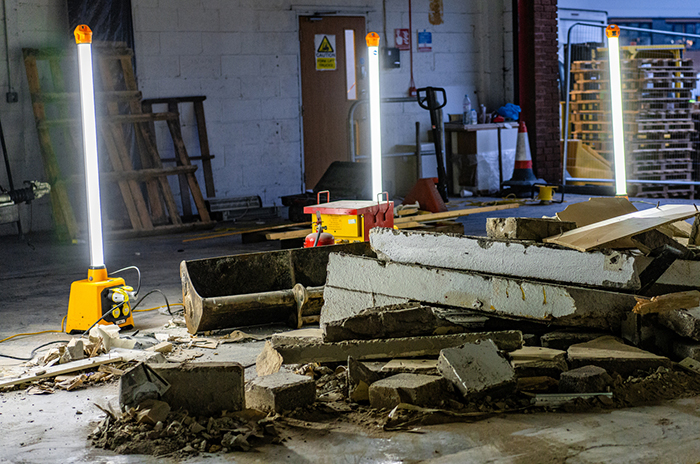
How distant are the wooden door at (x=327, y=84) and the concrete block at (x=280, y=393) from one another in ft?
25.7

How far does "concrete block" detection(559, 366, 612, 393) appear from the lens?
10.3ft

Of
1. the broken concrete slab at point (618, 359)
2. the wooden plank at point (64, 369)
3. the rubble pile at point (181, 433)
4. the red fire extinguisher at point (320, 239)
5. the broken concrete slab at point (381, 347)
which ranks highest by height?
the red fire extinguisher at point (320, 239)

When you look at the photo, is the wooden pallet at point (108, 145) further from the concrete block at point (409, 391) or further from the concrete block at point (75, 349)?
the concrete block at point (409, 391)

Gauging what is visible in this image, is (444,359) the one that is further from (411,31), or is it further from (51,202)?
Result: (411,31)

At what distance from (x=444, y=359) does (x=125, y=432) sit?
129cm

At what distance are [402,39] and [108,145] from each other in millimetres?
4700

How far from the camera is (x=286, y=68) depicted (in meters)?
10.6

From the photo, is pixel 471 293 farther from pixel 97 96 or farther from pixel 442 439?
pixel 97 96

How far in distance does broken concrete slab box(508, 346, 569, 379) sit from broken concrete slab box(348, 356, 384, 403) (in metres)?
0.60

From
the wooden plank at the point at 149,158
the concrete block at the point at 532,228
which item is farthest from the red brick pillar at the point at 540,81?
the concrete block at the point at 532,228

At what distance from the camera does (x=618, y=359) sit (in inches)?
131

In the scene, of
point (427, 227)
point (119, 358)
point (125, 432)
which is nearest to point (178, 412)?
point (125, 432)

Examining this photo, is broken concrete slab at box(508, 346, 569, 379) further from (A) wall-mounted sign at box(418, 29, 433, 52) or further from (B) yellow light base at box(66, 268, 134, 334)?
(A) wall-mounted sign at box(418, 29, 433, 52)

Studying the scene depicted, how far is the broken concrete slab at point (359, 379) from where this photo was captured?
10.6 ft
